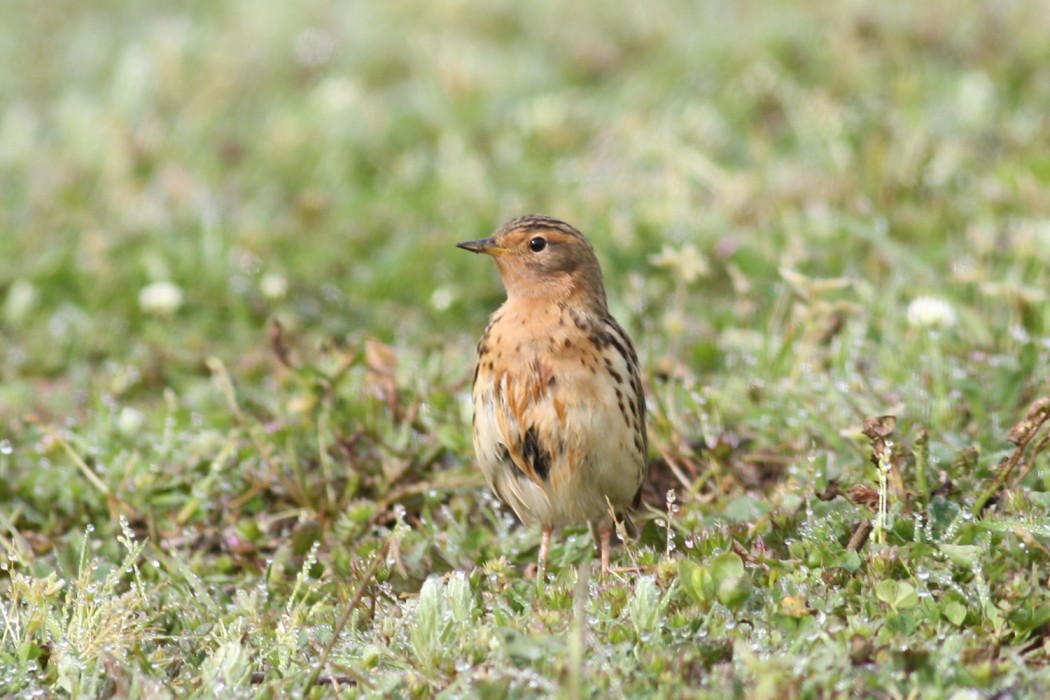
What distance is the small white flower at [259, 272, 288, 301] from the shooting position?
738cm

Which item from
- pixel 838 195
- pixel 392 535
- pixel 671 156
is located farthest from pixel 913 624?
pixel 671 156

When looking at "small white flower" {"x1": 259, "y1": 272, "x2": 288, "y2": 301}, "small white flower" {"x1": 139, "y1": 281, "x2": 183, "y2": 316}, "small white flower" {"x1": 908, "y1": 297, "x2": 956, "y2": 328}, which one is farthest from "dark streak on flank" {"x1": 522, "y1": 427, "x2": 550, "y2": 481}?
"small white flower" {"x1": 139, "y1": 281, "x2": 183, "y2": 316}

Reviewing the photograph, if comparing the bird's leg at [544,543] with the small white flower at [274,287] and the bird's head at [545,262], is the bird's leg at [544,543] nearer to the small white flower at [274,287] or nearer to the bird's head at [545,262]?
the bird's head at [545,262]

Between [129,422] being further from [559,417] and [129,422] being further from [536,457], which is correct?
[559,417]

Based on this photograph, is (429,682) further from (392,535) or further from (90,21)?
(90,21)

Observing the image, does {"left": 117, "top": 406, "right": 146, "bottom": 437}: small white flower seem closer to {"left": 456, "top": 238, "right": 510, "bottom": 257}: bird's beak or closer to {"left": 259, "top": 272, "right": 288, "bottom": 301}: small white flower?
{"left": 259, "top": 272, "right": 288, "bottom": 301}: small white flower

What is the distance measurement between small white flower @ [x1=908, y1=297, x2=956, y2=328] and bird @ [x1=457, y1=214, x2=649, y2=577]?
62.8 inches

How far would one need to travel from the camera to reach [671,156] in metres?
8.61

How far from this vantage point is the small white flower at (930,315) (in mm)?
6047

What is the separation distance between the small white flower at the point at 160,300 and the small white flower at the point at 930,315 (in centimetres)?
382

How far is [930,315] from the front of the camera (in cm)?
607

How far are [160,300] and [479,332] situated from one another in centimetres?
172

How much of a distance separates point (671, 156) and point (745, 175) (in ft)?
1.63

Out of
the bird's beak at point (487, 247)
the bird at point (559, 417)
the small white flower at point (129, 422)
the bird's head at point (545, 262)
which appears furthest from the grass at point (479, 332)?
the bird's beak at point (487, 247)
